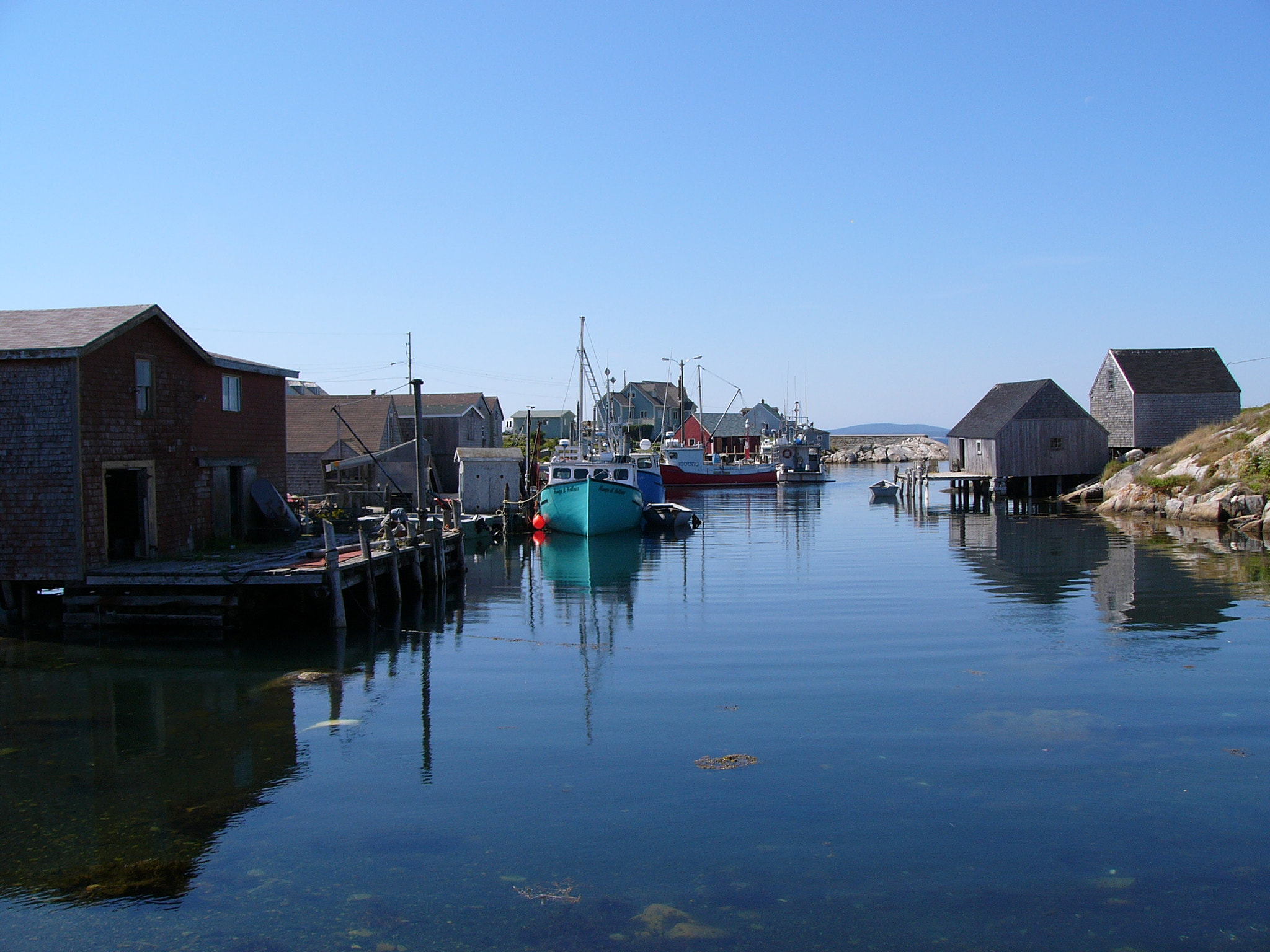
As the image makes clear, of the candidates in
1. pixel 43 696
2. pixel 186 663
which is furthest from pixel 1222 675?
pixel 43 696

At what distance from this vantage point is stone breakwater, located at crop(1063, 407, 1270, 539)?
42312mm

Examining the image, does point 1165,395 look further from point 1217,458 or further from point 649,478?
point 649,478

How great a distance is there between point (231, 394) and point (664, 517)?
86.1 ft

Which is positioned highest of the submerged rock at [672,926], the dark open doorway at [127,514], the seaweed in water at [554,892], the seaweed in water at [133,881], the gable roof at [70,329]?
the gable roof at [70,329]

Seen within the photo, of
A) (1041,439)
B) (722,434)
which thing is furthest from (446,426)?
(722,434)

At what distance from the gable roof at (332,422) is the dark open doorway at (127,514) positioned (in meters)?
16.2

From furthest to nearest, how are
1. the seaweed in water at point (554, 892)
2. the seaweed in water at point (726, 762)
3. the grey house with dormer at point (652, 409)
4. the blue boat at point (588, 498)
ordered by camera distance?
the grey house with dormer at point (652, 409)
the blue boat at point (588, 498)
the seaweed in water at point (726, 762)
the seaweed in water at point (554, 892)

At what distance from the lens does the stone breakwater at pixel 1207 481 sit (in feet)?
139

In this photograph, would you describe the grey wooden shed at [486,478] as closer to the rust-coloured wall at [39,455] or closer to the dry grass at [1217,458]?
the rust-coloured wall at [39,455]

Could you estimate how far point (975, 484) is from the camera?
63.2 metres

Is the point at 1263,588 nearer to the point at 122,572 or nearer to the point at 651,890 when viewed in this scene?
the point at 651,890

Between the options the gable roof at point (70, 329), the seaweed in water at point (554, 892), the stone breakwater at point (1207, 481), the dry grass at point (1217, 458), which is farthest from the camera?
the dry grass at point (1217, 458)

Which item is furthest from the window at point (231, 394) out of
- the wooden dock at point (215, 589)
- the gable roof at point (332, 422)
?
the gable roof at point (332, 422)

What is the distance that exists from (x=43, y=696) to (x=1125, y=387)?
183 ft
